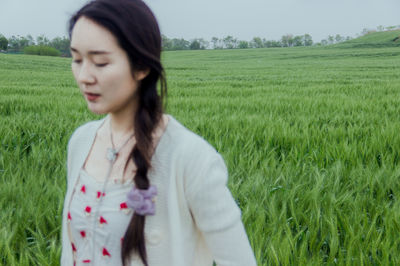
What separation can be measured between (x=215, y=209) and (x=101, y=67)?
0.39 m

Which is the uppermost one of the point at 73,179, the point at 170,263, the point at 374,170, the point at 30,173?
the point at 73,179

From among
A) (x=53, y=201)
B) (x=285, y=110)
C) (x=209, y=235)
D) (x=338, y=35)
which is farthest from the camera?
(x=338, y=35)

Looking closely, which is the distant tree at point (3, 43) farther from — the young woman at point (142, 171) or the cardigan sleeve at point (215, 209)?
the cardigan sleeve at point (215, 209)

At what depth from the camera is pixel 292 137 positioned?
2.67 meters

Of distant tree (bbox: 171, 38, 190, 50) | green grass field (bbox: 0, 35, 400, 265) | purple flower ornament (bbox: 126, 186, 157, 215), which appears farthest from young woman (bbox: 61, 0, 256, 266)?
distant tree (bbox: 171, 38, 190, 50)

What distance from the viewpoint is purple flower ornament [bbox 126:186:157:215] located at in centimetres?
78

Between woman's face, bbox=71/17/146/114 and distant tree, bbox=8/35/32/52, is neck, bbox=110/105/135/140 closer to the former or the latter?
woman's face, bbox=71/17/146/114

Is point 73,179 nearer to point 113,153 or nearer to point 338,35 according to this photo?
point 113,153

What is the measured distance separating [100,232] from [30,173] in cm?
140

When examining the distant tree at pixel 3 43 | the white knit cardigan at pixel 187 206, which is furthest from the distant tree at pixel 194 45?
the white knit cardigan at pixel 187 206

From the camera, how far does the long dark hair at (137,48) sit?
79 centimetres

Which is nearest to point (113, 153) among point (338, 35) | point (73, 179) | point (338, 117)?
point (73, 179)

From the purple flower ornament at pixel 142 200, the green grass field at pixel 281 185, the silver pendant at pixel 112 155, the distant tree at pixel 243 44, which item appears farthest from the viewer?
the distant tree at pixel 243 44

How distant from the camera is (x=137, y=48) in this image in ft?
2.60
